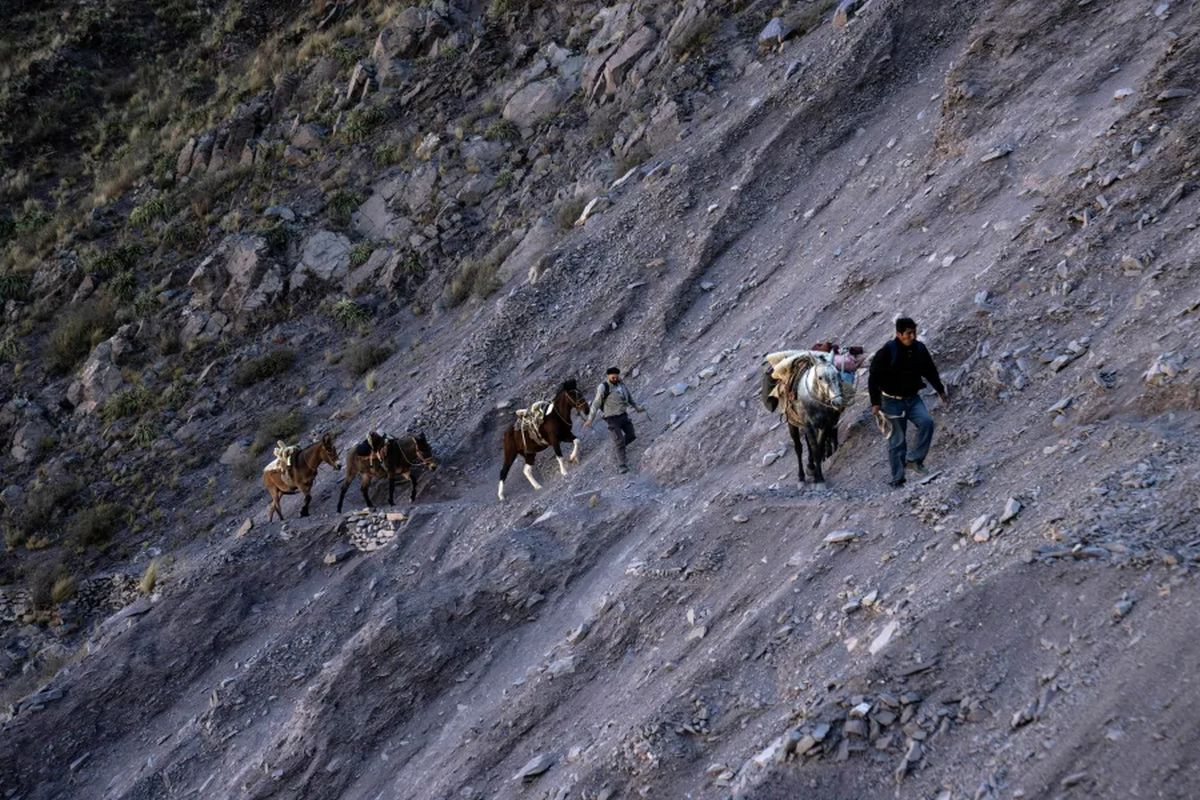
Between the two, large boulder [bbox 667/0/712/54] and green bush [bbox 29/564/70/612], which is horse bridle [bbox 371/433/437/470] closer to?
green bush [bbox 29/564/70/612]

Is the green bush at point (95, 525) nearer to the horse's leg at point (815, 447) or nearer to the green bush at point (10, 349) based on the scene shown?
the green bush at point (10, 349)

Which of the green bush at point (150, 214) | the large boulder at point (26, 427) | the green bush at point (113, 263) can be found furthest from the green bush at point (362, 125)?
the large boulder at point (26, 427)

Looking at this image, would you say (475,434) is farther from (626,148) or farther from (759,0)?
(759,0)

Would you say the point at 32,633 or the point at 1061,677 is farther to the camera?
the point at 32,633

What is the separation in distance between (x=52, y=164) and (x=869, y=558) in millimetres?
32597

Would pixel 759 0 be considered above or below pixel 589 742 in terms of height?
above

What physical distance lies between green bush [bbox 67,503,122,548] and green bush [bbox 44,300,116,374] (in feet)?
19.3

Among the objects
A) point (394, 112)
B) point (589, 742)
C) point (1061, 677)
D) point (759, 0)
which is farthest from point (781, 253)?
point (394, 112)

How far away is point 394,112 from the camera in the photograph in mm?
28062

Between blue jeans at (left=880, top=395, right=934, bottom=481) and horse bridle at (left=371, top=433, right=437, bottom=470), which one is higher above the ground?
horse bridle at (left=371, top=433, right=437, bottom=470)

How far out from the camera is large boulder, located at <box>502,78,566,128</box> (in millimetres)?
25672

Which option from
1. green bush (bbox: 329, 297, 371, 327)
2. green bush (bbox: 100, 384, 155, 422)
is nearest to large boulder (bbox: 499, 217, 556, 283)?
green bush (bbox: 329, 297, 371, 327)

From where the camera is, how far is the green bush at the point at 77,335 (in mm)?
25859

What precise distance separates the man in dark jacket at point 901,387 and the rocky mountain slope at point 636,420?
570mm
